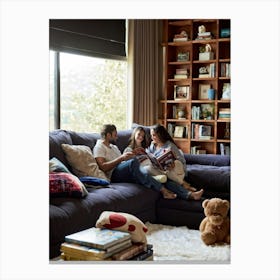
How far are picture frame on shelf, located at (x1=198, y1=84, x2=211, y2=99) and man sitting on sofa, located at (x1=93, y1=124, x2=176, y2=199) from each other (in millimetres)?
2005

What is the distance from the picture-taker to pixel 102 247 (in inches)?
67.9

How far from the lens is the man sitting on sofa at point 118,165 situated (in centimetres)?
332

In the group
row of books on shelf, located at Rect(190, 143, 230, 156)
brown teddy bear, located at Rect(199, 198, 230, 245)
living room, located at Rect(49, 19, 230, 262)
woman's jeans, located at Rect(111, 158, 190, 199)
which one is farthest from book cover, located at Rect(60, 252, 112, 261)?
row of books on shelf, located at Rect(190, 143, 230, 156)

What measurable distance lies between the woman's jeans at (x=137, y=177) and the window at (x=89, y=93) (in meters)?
1.08

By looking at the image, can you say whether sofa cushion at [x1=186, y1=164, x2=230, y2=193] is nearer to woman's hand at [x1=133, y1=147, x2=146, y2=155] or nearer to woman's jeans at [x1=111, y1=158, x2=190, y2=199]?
woman's jeans at [x1=111, y1=158, x2=190, y2=199]

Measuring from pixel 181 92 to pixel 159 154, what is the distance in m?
1.88

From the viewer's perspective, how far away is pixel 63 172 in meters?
2.79

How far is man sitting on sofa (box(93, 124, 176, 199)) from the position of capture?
3322 millimetres

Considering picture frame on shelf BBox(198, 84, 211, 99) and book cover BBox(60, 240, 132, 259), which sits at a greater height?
picture frame on shelf BBox(198, 84, 211, 99)

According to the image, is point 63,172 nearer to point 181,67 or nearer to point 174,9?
point 174,9

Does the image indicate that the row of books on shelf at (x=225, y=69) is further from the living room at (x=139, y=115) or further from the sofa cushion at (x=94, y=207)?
the sofa cushion at (x=94, y=207)

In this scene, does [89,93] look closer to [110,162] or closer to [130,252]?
[110,162]
